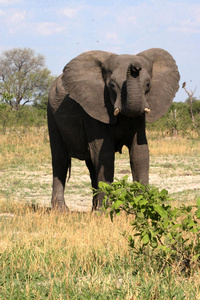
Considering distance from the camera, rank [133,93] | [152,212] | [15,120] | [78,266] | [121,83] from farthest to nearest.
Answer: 1. [15,120]
2. [121,83]
3. [133,93]
4. [78,266]
5. [152,212]

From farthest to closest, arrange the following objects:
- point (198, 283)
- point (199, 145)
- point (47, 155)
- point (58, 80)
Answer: point (199, 145), point (47, 155), point (58, 80), point (198, 283)

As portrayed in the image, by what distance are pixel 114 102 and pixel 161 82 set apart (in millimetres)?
908

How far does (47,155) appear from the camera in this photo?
664 inches

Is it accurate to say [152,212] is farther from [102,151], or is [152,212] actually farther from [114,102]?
[102,151]

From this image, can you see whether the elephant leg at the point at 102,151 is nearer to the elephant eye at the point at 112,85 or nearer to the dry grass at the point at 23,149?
the elephant eye at the point at 112,85

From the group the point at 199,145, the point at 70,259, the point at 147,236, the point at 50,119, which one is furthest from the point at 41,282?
the point at 199,145

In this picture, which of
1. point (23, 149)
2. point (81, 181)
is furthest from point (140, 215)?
point (23, 149)

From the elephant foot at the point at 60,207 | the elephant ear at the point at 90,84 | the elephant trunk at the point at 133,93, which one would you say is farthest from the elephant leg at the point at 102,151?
the elephant foot at the point at 60,207

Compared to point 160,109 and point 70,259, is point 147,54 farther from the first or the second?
point 70,259

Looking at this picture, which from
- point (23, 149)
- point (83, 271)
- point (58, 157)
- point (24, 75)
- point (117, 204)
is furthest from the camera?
point (24, 75)

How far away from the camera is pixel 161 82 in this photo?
24.4ft

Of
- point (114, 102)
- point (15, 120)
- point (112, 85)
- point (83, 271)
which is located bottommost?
point (83, 271)

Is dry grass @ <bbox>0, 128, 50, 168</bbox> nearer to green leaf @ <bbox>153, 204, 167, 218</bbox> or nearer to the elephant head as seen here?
the elephant head

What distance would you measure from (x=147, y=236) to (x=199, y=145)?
17604 mm
